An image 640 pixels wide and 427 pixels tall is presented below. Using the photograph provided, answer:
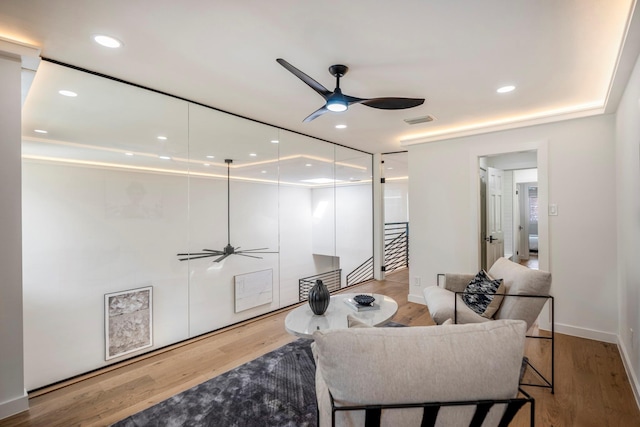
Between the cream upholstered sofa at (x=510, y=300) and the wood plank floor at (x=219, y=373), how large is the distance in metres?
0.58

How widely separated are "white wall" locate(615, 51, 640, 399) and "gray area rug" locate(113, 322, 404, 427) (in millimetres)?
2287

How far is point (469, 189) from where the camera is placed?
399cm

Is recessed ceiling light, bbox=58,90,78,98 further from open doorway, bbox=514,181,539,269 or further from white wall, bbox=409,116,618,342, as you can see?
open doorway, bbox=514,181,539,269

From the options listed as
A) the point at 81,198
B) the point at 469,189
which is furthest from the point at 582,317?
the point at 81,198

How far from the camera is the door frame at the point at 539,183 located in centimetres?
341

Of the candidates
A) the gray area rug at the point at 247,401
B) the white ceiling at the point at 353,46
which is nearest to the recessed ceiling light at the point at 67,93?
the white ceiling at the point at 353,46

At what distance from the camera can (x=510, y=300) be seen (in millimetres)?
2443

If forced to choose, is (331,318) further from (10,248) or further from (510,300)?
(10,248)

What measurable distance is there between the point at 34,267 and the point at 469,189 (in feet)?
14.6

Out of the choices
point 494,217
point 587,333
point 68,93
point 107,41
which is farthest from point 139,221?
point 494,217

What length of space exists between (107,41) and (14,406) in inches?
97.5

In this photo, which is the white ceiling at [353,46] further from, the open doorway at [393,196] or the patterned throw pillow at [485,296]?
the open doorway at [393,196]

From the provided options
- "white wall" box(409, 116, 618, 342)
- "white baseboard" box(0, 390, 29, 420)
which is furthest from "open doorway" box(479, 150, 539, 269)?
"white baseboard" box(0, 390, 29, 420)

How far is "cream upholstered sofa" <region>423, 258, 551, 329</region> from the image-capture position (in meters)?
2.32
